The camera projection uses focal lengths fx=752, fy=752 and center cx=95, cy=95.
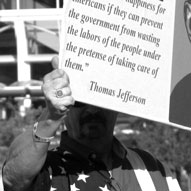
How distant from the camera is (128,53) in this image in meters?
3.12

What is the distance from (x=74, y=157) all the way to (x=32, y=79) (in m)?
19.2

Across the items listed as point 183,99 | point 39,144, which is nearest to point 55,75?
point 39,144

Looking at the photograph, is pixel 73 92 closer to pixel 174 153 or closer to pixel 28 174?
pixel 28 174

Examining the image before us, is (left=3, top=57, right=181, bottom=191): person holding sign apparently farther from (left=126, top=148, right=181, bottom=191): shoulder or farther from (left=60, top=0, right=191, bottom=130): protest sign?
(left=60, top=0, right=191, bottom=130): protest sign

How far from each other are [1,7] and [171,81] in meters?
19.9

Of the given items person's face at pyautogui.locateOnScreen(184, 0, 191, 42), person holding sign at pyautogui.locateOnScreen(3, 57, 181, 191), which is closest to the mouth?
person holding sign at pyautogui.locateOnScreen(3, 57, 181, 191)

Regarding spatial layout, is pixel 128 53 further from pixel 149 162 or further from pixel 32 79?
pixel 32 79

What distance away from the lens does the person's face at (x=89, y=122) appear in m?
3.20

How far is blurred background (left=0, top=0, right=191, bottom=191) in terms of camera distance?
1405 centimetres

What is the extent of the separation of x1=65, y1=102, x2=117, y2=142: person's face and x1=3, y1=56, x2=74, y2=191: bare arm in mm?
339

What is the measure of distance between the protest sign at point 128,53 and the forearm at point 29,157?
0.17m

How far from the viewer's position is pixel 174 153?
13.6m

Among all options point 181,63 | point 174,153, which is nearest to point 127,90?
point 181,63

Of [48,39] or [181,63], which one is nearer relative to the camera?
[181,63]
